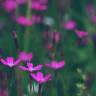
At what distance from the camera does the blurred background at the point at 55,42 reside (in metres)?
1.85

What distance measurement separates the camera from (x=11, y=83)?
1645 mm

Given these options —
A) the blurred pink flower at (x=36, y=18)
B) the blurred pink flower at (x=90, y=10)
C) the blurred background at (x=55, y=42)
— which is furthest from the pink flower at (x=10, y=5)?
the blurred pink flower at (x=90, y=10)

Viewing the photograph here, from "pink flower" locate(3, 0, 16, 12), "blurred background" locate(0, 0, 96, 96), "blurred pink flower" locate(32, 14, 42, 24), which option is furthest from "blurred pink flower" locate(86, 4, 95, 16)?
"pink flower" locate(3, 0, 16, 12)

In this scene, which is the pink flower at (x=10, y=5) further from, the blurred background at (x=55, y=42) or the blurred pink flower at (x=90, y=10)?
the blurred pink flower at (x=90, y=10)

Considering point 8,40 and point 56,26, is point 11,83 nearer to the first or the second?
point 8,40

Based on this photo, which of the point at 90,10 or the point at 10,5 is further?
the point at 90,10

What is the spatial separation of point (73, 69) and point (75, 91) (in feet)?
0.58

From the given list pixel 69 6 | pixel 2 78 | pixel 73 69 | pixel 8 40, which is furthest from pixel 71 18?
pixel 2 78

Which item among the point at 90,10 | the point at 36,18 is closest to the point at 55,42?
the point at 36,18

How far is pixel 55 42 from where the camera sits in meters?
2.05

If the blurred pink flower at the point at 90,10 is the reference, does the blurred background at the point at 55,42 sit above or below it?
above

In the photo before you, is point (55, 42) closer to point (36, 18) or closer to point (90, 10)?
point (36, 18)

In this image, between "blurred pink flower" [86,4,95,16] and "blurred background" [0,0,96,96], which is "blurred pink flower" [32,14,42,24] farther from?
"blurred pink flower" [86,4,95,16]

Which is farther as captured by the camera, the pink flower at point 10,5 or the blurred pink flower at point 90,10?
the blurred pink flower at point 90,10
